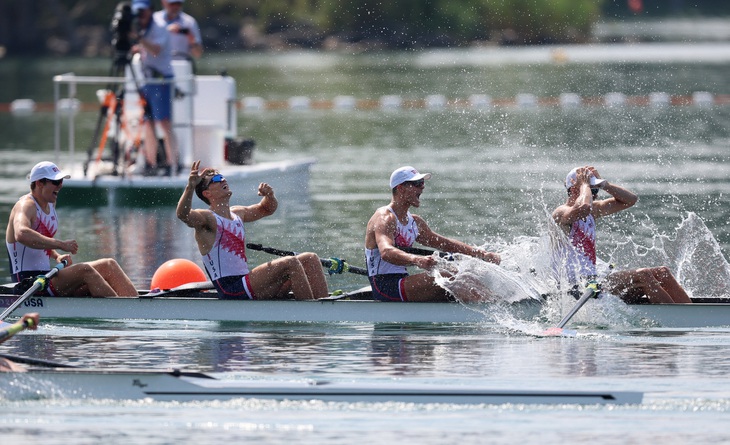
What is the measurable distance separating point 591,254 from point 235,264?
3204 mm

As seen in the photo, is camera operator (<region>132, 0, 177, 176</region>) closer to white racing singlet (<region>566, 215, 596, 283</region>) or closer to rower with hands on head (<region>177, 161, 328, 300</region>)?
rower with hands on head (<region>177, 161, 328, 300</region>)

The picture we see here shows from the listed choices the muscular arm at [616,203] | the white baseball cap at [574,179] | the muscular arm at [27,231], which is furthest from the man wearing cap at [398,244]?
the muscular arm at [27,231]

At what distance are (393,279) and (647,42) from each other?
7629cm

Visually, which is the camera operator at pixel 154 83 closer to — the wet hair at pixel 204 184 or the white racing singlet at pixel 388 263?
the wet hair at pixel 204 184

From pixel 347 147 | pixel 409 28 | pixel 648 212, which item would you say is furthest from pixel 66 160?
pixel 409 28

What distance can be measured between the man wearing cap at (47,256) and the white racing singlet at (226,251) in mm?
884

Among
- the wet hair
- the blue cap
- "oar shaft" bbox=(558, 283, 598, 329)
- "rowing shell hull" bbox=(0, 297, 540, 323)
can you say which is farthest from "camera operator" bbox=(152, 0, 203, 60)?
"oar shaft" bbox=(558, 283, 598, 329)

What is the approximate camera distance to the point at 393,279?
14.5 meters

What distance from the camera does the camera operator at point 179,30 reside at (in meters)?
23.8

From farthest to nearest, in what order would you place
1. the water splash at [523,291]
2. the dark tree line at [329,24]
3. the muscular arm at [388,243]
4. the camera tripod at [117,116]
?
the dark tree line at [329,24], the camera tripod at [117,116], the water splash at [523,291], the muscular arm at [388,243]

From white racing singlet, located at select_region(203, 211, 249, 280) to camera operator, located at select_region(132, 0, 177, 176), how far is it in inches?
352

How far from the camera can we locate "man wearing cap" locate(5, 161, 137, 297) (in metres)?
14.6

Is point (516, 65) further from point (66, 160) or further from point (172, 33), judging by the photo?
point (172, 33)

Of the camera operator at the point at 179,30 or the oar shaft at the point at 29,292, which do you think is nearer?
the oar shaft at the point at 29,292
